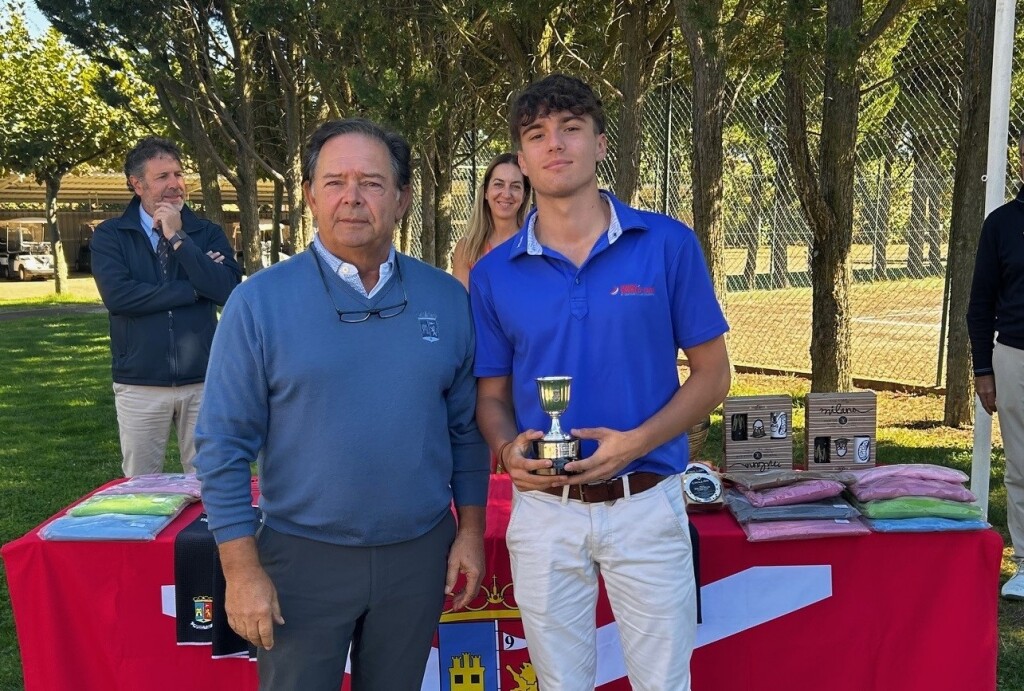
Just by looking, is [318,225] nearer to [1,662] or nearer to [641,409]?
[641,409]

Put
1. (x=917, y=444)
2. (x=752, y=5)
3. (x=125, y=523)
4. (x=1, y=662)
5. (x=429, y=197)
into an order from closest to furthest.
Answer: (x=125, y=523) → (x=1, y=662) → (x=917, y=444) → (x=752, y=5) → (x=429, y=197)

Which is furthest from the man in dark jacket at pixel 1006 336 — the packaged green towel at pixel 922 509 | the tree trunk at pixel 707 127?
the tree trunk at pixel 707 127

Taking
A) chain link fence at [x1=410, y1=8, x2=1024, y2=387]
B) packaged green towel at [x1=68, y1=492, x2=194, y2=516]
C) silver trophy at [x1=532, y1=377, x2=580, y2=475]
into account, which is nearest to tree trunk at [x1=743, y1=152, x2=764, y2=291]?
chain link fence at [x1=410, y1=8, x2=1024, y2=387]

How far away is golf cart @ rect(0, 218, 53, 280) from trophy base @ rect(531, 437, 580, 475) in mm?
39739

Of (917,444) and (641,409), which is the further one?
(917,444)

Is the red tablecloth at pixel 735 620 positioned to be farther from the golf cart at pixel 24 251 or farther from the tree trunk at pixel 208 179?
the golf cart at pixel 24 251

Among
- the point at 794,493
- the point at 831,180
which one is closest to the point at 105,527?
the point at 794,493

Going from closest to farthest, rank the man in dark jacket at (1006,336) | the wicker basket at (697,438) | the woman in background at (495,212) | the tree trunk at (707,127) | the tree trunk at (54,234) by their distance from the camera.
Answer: the wicker basket at (697,438)
the man in dark jacket at (1006,336)
the woman in background at (495,212)
the tree trunk at (707,127)
the tree trunk at (54,234)

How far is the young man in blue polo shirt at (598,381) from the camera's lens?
2.48m

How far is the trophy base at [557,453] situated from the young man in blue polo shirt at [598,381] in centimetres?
7

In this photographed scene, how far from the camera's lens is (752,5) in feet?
26.5

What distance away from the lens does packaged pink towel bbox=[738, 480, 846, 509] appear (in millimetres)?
3414

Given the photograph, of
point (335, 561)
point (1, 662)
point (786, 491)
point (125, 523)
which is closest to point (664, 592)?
point (335, 561)

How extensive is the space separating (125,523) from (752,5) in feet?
22.2
